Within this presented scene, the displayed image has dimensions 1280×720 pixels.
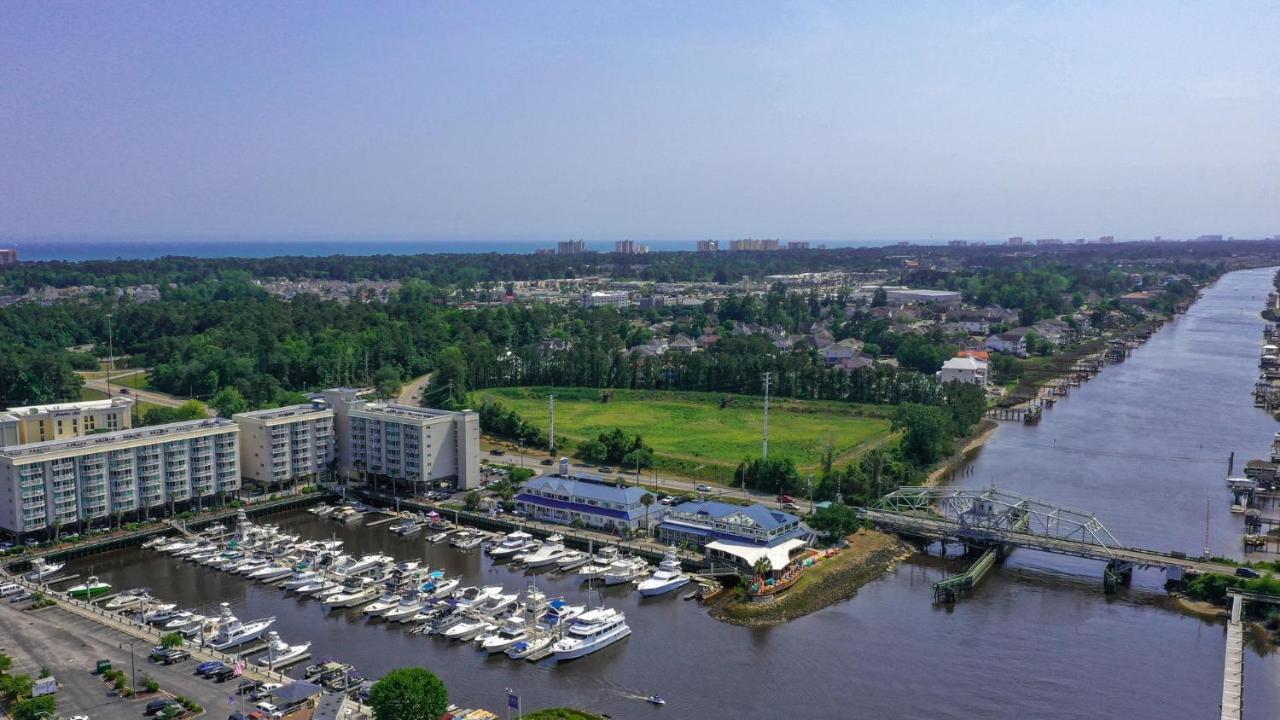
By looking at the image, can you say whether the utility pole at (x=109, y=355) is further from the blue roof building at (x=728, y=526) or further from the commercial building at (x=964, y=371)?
the commercial building at (x=964, y=371)

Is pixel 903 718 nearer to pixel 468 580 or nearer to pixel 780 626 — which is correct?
pixel 780 626

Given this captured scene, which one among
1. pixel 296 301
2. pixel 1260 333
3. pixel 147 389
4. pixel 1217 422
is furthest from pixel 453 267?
pixel 1217 422

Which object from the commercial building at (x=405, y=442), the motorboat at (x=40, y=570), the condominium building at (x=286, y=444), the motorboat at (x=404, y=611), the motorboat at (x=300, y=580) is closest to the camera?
the motorboat at (x=404, y=611)

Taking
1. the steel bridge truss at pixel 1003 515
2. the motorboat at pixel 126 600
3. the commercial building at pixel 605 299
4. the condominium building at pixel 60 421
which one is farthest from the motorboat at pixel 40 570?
the commercial building at pixel 605 299

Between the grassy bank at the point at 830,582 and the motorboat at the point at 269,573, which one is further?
the motorboat at the point at 269,573

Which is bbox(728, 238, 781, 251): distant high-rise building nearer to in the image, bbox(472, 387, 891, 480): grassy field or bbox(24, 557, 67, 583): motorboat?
bbox(472, 387, 891, 480): grassy field

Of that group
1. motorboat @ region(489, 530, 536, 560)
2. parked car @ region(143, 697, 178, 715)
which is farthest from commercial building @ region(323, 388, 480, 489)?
parked car @ region(143, 697, 178, 715)

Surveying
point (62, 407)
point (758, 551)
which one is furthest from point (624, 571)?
point (62, 407)

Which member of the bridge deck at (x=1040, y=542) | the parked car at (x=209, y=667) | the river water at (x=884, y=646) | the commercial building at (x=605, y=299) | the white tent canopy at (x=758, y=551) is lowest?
the river water at (x=884, y=646)
